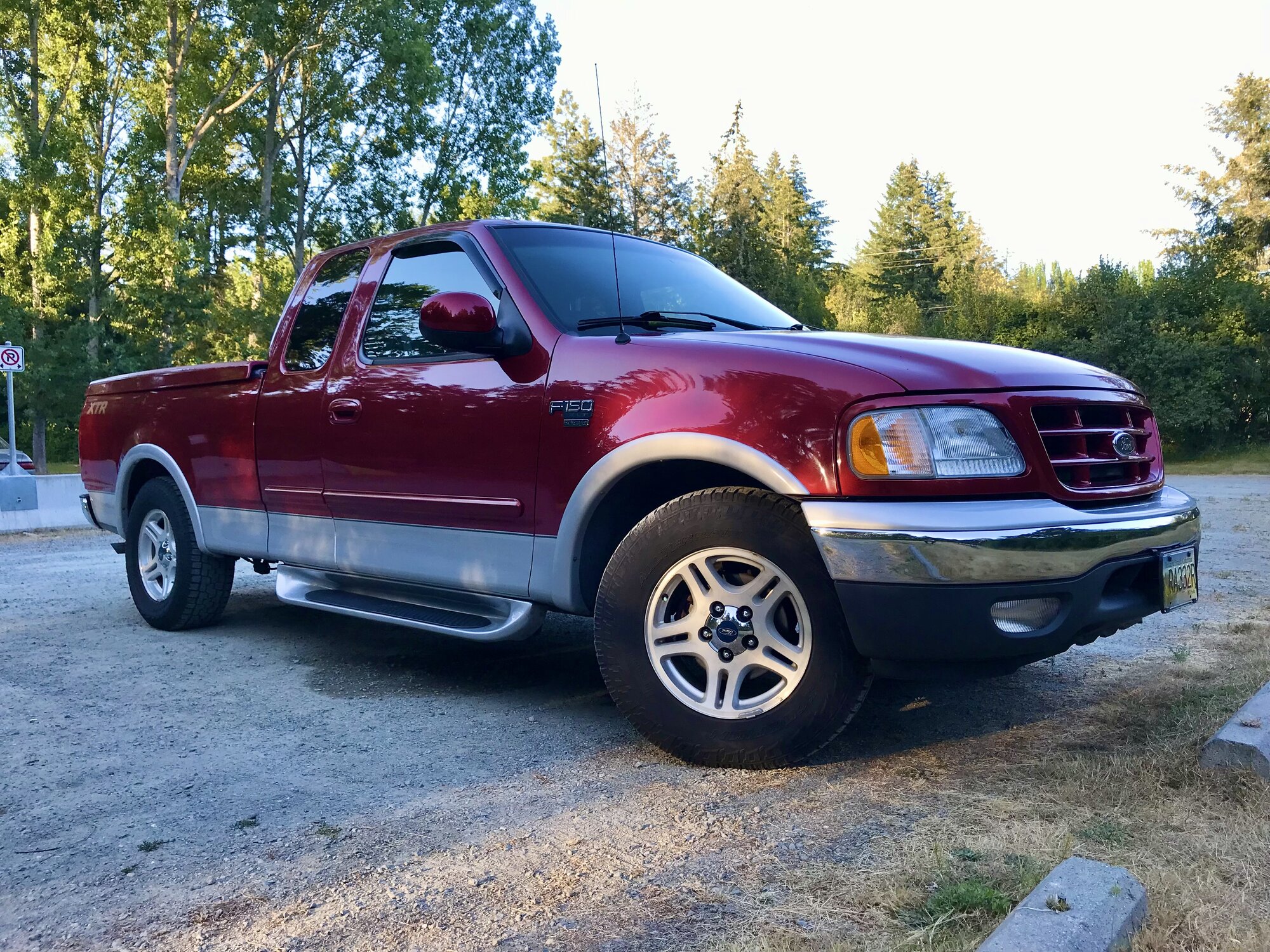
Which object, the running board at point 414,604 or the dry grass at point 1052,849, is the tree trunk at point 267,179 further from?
the dry grass at point 1052,849

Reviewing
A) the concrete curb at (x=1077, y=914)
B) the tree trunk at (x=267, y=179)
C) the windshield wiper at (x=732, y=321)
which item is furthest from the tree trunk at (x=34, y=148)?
the concrete curb at (x=1077, y=914)

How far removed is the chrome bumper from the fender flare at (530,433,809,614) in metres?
0.18

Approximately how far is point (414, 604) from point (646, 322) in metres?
1.48

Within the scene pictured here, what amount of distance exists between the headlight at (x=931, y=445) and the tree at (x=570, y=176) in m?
42.3

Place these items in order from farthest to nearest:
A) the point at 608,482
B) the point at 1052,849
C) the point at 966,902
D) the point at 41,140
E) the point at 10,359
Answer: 1. the point at 41,140
2. the point at 10,359
3. the point at 608,482
4. the point at 1052,849
5. the point at 966,902

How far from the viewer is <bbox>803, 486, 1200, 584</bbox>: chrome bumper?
276cm

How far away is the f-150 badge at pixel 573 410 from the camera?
3477 millimetres

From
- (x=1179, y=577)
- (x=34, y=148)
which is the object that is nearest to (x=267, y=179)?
(x=34, y=148)

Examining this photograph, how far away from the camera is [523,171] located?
33156 mm

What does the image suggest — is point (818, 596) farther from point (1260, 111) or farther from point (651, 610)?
point (1260, 111)

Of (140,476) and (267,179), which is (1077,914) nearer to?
(140,476)

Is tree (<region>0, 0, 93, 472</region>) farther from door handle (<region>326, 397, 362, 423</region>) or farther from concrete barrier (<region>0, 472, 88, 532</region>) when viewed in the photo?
door handle (<region>326, 397, 362, 423</region>)

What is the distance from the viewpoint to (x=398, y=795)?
2994 mm

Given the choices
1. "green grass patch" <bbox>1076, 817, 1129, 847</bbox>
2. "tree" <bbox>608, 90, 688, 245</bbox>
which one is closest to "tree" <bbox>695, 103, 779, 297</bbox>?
"tree" <bbox>608, 90, 688, 245</bbox>
